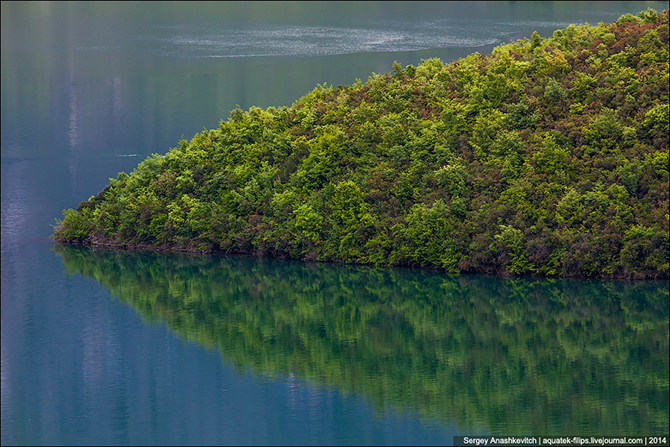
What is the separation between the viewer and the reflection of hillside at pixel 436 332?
3319 cm

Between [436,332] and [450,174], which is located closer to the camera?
[436,332]

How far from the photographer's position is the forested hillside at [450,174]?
46.1m

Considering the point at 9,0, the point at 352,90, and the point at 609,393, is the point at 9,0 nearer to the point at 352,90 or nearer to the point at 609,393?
the point at 352,90

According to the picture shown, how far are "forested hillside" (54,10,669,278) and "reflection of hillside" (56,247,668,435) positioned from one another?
4.62 ft

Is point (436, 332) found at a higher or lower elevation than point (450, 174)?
lower

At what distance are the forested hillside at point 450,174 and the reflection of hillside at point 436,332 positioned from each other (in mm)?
1410

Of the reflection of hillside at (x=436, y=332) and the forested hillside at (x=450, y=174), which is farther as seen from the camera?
the forested hillside at (x=450, y=174)

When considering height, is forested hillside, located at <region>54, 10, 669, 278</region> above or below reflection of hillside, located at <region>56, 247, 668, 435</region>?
above

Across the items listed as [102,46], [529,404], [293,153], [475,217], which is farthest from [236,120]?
[102,46]

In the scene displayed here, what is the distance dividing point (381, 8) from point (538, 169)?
65.3 m

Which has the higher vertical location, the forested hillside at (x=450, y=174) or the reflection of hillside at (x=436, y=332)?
the forested hillside at (x=450, y=174)

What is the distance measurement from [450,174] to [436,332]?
34.5 ft

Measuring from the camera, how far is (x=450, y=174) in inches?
1951

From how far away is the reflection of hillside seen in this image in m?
33.2
